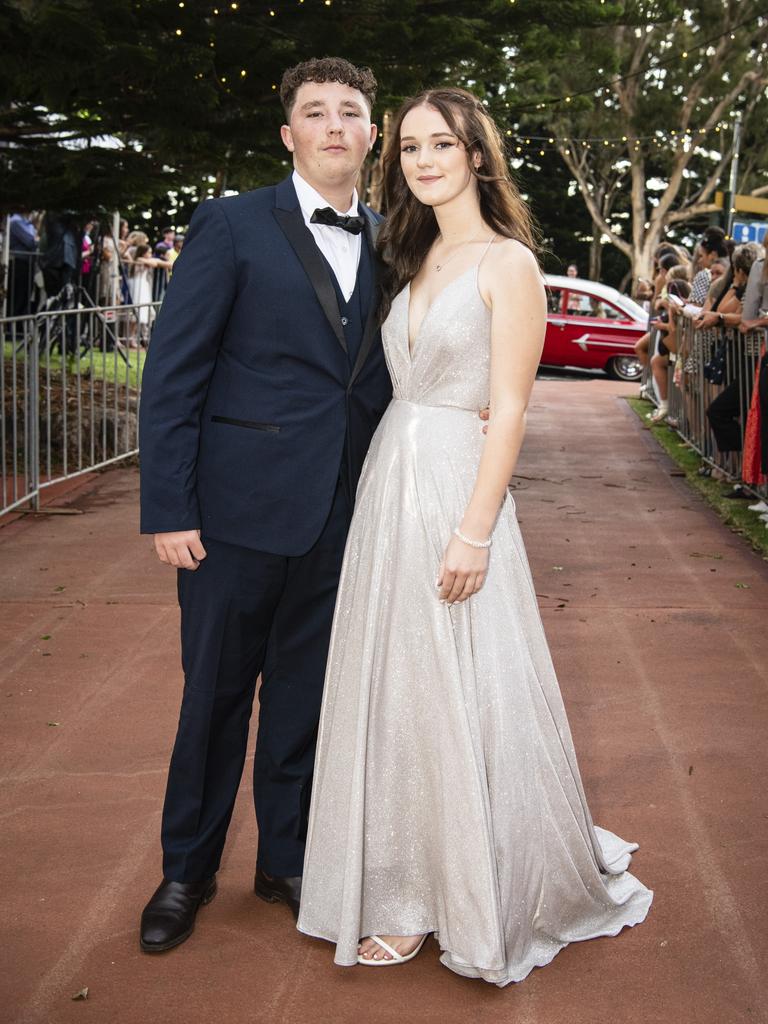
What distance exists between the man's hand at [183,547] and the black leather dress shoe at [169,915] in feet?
2.76

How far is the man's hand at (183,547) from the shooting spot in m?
3.21

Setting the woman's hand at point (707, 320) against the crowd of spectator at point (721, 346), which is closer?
the crowd of spectator at point (721, 346)

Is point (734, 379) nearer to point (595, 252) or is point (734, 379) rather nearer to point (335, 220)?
point (335, 220)

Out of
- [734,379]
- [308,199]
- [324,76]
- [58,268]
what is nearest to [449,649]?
[308,199]

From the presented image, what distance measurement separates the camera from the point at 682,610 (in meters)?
6.59

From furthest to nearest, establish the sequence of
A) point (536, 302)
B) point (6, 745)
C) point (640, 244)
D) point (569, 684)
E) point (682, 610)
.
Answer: point (640, 244) < point (682, 610) < point (569, 684) < point (6, 745) < point (536, 302)

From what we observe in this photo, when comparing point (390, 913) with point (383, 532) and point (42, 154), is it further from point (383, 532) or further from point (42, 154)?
point (42, 154)

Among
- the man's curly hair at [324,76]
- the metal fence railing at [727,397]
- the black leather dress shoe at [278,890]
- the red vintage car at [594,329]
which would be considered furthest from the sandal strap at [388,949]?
the red vintage car at [594,329]

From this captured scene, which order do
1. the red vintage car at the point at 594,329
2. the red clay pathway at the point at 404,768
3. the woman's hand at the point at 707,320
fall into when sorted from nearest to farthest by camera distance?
the red clay pathway at the point at 404,768
the woman's hand at the point at 707,320
the red vintage car at the point at 594,329

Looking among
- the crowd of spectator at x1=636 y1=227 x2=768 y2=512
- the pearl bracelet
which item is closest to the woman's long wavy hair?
the pearl bracelet

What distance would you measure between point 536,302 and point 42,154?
292 inches

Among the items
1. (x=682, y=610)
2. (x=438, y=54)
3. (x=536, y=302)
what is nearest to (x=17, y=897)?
(x=536, y=302)

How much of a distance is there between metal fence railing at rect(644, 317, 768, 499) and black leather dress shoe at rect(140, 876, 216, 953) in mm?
5944

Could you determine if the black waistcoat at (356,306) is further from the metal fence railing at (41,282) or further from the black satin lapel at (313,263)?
the metal fence railing at (41,282)
